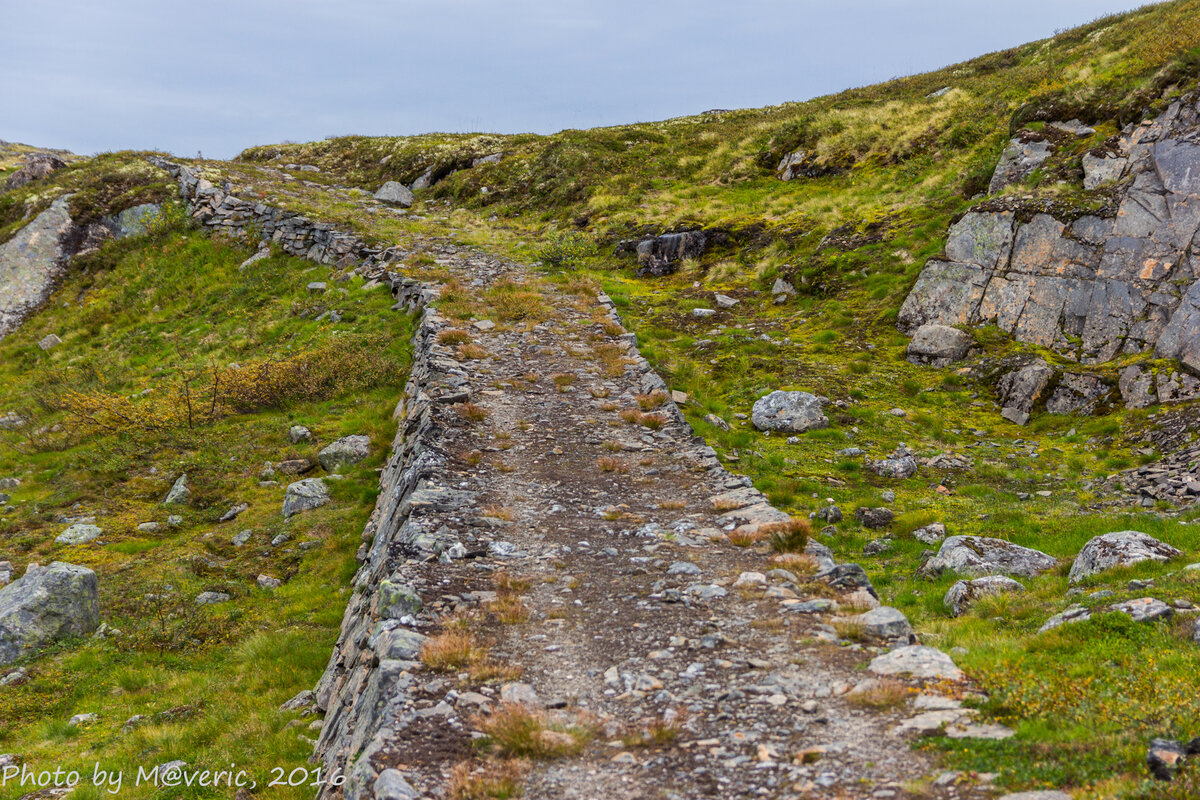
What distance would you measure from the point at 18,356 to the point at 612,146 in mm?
37366

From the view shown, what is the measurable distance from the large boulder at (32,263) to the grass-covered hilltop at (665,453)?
185mm

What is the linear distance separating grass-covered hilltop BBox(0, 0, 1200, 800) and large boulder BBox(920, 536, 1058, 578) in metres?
0.07

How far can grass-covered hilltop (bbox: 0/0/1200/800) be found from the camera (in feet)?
23.5

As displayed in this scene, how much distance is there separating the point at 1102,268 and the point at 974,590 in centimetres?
1505

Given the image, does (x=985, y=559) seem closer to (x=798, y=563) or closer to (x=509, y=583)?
(x=798, y=563)

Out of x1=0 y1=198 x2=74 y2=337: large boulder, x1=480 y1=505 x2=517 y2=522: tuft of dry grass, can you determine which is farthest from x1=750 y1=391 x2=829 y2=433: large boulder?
x1=0 y1=198 x2=74 y2=337: large boulder

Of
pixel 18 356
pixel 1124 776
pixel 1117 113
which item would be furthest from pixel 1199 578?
pixel 18 356

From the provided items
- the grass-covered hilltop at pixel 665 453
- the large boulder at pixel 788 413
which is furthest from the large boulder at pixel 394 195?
the large boulder at pixel 788 413

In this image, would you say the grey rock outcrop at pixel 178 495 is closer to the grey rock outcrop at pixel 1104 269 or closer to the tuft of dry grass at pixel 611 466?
the tuft of dry grass at pixel 611 466

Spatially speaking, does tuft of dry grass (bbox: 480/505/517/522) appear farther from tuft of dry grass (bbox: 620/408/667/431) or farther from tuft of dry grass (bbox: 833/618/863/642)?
tuft of dry grass (bbox: 833/618/863/642)

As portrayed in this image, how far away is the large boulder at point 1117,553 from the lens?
1040 centimetres

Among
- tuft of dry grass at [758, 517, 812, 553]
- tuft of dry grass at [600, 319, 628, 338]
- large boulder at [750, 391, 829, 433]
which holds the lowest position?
tuft of dry grass at [758, 517, 812, 553]

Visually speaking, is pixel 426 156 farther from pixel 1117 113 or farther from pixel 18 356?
pixel 1117 113

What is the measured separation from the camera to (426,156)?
175ft
